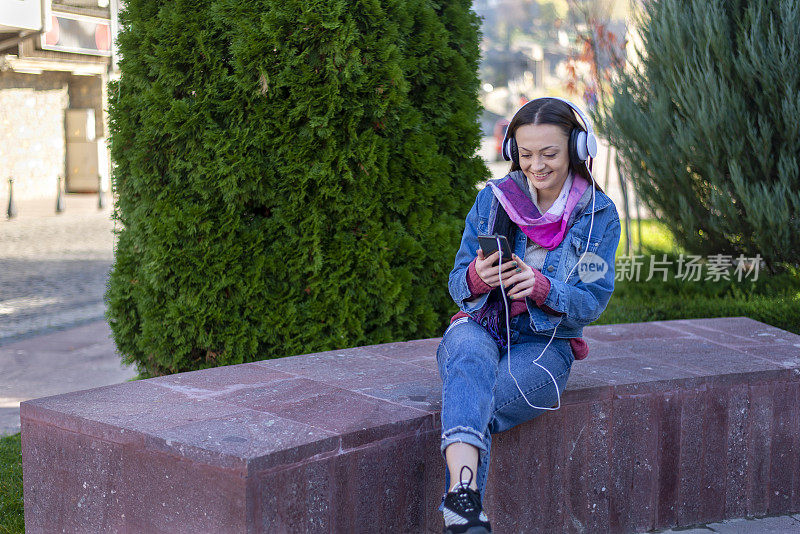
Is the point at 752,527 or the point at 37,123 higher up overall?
the point at 37,123

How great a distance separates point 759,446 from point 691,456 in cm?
39

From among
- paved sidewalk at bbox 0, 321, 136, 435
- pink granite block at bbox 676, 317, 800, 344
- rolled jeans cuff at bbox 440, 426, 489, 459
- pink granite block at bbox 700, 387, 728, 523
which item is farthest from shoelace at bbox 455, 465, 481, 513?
paved sidewalk at bbox 0, 321, 136, 435

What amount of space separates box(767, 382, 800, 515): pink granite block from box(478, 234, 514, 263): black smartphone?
1.69m

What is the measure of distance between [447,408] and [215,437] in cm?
77

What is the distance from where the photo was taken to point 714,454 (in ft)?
12.6

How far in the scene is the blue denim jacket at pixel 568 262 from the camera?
321 centimetres

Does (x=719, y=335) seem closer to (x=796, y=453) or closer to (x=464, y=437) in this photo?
(x=796, y=453)

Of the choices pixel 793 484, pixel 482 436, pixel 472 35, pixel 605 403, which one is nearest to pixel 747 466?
pixel 793 484

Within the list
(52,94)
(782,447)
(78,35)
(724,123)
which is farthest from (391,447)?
(52,94)

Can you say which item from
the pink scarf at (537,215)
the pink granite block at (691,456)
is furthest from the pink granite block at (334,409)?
the pink granite block at (691,456)

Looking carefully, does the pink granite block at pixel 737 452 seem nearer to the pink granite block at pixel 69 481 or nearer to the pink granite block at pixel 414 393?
the pink granite block at pixel 414 393

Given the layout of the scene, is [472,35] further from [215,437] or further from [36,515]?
[36,515]

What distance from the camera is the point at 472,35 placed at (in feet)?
16.4

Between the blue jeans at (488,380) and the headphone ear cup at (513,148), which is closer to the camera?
the blue jeans at (488,380)
